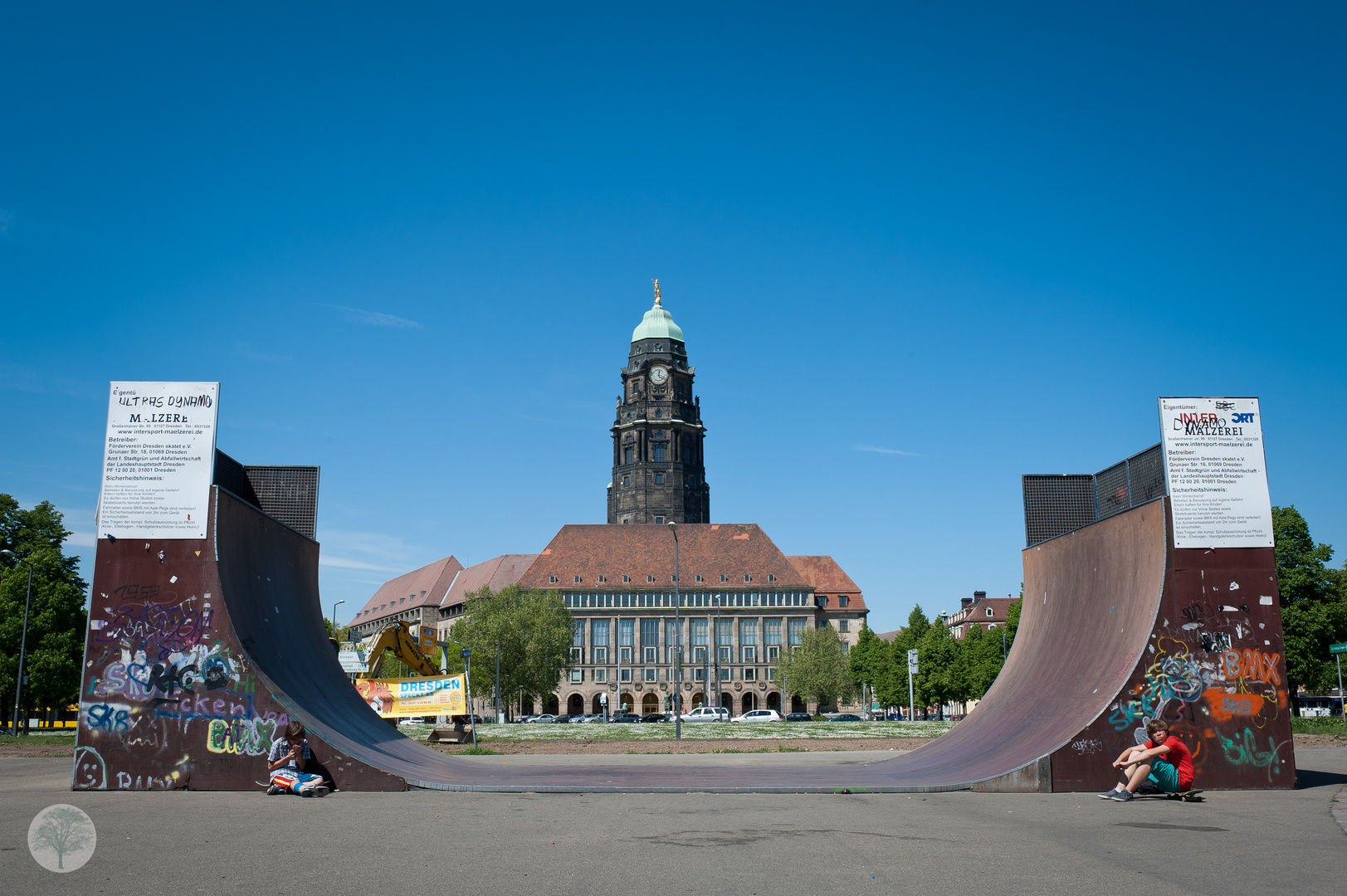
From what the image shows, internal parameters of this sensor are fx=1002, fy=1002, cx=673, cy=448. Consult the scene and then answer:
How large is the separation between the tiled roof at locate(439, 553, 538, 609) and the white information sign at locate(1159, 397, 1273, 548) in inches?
3691

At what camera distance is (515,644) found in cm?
6969

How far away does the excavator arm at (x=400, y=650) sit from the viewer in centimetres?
3062

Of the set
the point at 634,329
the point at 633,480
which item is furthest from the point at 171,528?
the point at 634,329

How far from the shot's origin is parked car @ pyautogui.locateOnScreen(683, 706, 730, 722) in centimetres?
6988

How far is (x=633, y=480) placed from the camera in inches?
4567

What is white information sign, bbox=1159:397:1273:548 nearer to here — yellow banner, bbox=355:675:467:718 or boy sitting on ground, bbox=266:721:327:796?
boy sitting on ground, bbox=266:721:327:796

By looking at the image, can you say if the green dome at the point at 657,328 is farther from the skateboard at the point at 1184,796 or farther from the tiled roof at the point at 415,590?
the skateboard at the point at 1184,796

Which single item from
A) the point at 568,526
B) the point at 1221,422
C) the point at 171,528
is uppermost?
the point at 568,526

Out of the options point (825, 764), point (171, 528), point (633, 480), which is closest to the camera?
point (171, 528)

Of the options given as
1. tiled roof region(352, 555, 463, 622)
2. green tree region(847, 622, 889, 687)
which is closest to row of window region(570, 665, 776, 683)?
green tree region(847, 622, 889, 687)

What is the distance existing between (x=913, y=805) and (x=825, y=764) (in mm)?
8362

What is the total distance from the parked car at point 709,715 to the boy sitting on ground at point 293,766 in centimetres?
5679

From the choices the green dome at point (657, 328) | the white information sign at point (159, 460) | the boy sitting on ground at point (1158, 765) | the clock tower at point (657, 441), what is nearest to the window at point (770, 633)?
the clock tower at point (657, 441)

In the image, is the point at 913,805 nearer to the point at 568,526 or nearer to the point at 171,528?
the point at 171,528
